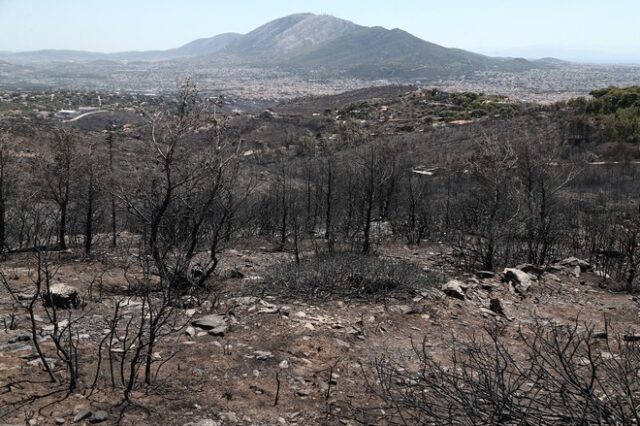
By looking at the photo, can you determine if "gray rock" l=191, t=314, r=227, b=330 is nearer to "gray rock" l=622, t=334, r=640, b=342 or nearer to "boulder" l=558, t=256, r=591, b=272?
"gray rock" l=622, t=334, r=640, b=342

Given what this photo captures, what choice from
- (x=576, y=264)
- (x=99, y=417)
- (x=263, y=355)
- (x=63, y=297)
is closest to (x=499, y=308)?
(x=576, y=264)

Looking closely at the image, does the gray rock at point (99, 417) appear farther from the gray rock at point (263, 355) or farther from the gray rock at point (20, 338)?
the gray rock at point (20, 338)

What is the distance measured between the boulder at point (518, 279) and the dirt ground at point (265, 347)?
134mm

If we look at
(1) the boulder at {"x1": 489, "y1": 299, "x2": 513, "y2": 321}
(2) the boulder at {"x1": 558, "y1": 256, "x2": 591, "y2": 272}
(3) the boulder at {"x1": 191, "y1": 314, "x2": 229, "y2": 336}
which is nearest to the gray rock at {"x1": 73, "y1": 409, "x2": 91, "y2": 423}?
(3) the boulder at {"x1": 191, "y1": 314, "x2": 229, "y2": 336}

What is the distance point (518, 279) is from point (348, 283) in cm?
360

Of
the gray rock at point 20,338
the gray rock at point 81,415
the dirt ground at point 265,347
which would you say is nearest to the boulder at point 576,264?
the dirt ground at point 265,347

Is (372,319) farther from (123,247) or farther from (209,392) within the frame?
(123,247)

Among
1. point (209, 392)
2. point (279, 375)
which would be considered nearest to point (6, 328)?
point (209, 392)

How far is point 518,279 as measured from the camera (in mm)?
10039

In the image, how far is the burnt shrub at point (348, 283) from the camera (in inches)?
346

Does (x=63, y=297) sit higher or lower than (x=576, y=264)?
higher

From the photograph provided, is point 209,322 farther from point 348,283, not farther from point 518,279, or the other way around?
point 518,279

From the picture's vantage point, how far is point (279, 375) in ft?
19.5

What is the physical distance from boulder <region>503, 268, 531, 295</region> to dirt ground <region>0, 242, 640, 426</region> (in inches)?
5.3
